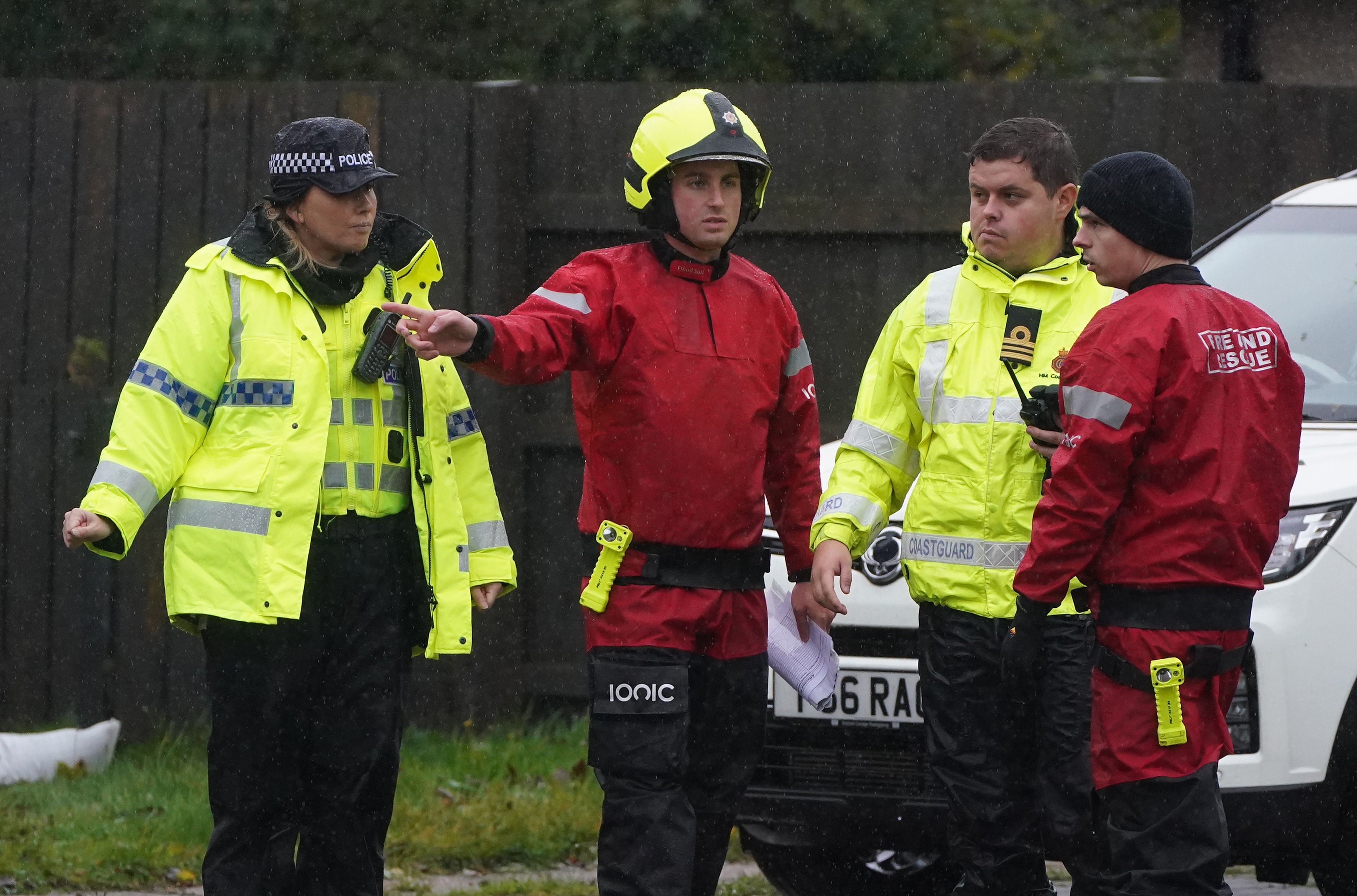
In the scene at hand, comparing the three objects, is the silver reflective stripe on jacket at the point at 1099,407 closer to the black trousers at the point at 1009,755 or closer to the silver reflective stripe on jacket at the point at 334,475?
the black trousers at the point at 1009,755

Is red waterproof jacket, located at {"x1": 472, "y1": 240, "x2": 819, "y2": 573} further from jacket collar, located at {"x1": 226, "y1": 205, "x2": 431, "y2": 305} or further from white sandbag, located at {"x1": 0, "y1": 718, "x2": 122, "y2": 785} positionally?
white sandbag, located at {"x1": 0, "y1": 718, "x2": 122, "y2": 785}

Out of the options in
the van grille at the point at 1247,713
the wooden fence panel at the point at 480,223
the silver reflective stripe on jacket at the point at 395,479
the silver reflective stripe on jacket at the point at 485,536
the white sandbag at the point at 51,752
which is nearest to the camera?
the silver reflective stripe on jacket at the point at 395,479

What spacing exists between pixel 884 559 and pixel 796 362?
30.5 inches

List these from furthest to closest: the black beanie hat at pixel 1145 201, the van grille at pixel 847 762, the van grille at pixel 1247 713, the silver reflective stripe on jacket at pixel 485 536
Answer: the van grille at pixel 847 762 < the silver reflective stripe on jacket at pixel 485 536 < the van grille at pixel 1247 713 < the black beanie hat at pixel 1145 201

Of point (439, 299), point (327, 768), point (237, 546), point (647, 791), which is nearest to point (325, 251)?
point (237, 546)

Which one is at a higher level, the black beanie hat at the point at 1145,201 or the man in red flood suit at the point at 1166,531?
the black beanie hat at the point at 1145,201

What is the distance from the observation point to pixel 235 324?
167 inches

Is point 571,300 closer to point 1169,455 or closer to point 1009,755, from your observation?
point 1169,455

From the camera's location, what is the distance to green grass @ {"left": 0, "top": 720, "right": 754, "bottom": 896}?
5.68 meters

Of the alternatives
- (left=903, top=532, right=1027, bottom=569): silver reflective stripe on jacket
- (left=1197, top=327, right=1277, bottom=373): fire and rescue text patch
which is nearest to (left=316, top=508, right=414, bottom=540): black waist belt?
(left=903, top=532, right=1027, bottom=569): silver reflective stripe on jacket

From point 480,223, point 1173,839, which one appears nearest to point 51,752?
point 480,223

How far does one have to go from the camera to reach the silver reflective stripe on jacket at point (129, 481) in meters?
4.08

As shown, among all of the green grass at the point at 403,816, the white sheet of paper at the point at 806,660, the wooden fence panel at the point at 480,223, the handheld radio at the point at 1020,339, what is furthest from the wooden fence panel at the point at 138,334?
the handheld radio at the point at 1020,339

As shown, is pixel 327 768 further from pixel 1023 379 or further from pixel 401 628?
pixel 1023 379
